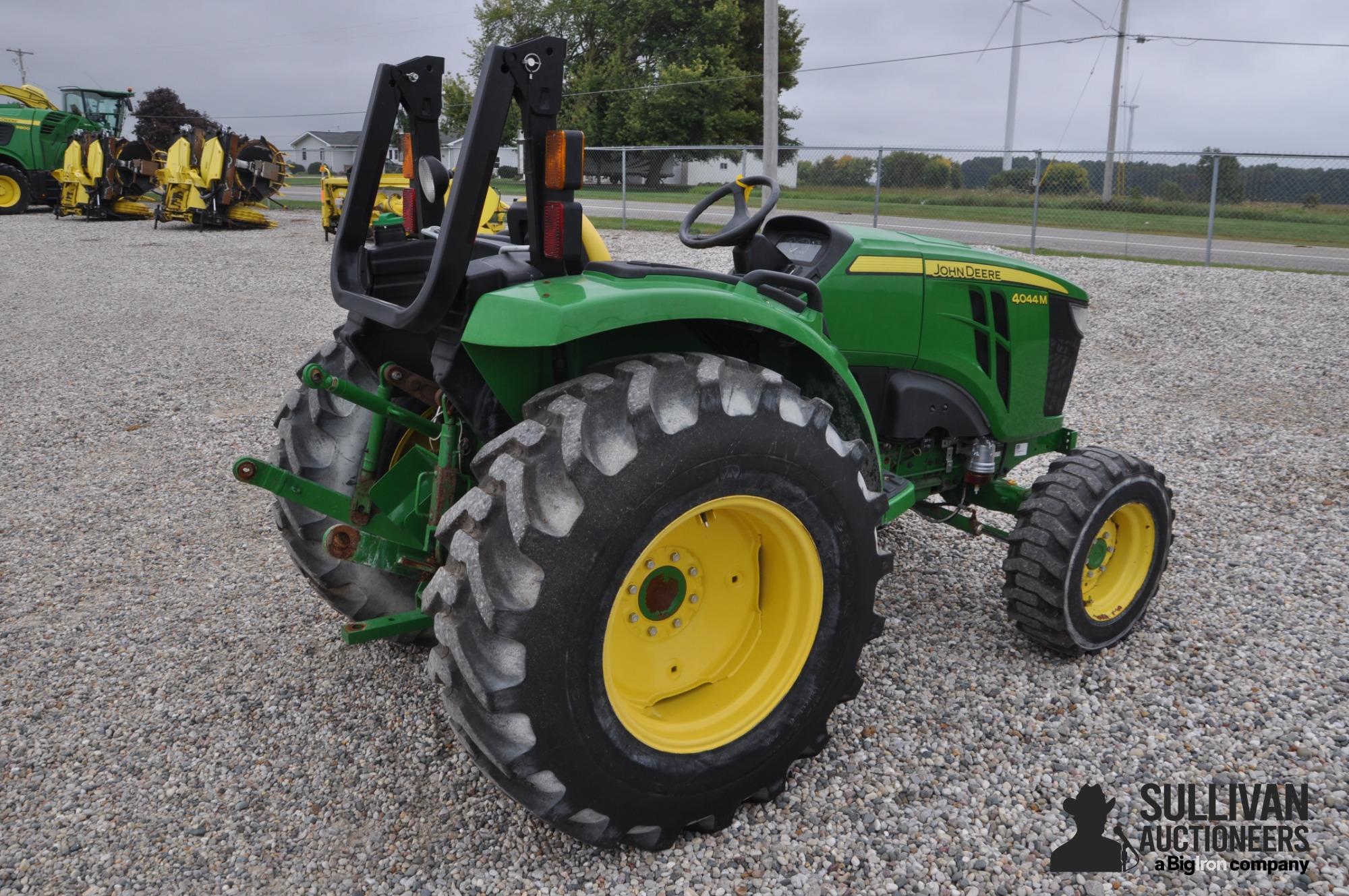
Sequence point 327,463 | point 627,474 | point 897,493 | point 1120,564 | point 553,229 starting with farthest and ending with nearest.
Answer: point 1120,564, point 897,493, point 327,463, point 553,229, point 627,474

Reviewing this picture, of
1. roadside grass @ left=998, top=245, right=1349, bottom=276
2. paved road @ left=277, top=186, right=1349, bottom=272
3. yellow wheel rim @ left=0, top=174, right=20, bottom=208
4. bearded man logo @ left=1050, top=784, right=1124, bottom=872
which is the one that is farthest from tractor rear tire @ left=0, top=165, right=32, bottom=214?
bearded man logo @ left=1050, top=784, right=1124, bottom=872

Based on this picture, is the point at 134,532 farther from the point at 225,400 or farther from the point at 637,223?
the point at 637,223

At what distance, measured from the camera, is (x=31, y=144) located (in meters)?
20.1

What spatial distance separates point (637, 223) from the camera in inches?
683

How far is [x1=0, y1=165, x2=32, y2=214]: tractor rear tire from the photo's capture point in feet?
65.5

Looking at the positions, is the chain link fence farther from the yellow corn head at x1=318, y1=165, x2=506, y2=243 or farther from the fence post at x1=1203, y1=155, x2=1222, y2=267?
the yellow corn head at x1=318, y1=165, x2=506, y2=243

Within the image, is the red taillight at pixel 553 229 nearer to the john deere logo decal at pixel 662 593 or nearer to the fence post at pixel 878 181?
the john deere logo decal at pixel 662 593

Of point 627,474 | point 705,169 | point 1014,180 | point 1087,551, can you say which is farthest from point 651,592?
point 705,169

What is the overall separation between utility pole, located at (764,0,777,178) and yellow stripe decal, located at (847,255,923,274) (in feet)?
33.7

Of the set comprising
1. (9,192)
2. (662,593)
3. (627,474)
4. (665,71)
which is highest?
(665,71)

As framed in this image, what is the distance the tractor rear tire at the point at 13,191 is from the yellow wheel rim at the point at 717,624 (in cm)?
2323

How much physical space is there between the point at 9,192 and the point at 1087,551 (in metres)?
23.8

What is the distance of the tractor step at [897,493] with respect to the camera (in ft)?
9.53

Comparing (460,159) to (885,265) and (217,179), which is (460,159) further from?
(217,179)
